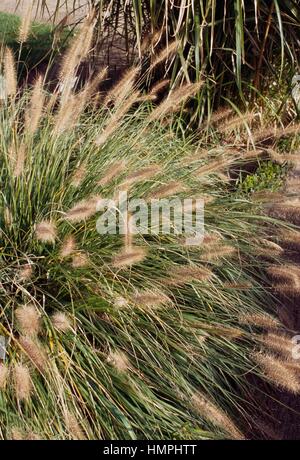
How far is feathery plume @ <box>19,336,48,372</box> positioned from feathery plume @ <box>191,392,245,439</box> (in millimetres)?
561

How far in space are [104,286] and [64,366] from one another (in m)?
0.36

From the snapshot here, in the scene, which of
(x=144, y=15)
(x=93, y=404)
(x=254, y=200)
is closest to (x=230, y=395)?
(x=93, y=404)

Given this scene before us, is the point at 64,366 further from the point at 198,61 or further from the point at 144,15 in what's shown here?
the point at 144,15

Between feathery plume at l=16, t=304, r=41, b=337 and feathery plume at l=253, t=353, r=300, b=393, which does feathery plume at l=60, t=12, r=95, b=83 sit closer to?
feathery plume at l=16, t=304, r=41, b=337

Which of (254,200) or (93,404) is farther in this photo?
(254,200)

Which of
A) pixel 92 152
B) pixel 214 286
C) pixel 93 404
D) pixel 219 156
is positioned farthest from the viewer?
pixel 219 156

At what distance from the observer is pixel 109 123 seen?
3.20 meters

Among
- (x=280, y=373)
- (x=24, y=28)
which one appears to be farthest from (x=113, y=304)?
(x=24, y=28)

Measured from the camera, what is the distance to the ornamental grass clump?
102 inches

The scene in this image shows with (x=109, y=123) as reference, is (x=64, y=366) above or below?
below

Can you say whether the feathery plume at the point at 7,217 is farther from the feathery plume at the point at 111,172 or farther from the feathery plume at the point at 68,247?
the feathery plume at the point at 111,172

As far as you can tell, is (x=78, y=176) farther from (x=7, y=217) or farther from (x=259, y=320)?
(x=259, y=320)

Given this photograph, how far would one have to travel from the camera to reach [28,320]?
241cm

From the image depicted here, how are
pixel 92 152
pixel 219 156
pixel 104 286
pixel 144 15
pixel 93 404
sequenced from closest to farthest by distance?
pixel 93 404, pixel 104 286, pixel 92 152, pixel 219 156, pixel 144 15
